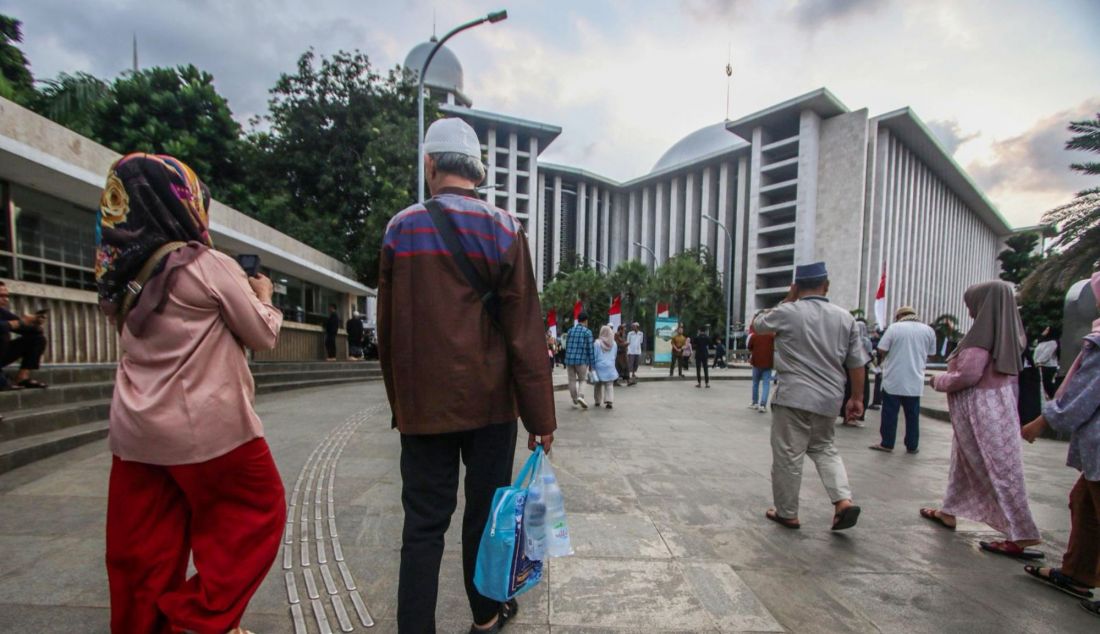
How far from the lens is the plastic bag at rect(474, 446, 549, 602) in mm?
1810

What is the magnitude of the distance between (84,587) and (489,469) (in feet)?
6.73

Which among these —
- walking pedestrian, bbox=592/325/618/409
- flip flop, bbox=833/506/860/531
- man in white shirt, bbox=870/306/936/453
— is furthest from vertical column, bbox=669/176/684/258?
flip flop, bbox=833/506/860/531

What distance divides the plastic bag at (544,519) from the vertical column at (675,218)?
76.7 metres

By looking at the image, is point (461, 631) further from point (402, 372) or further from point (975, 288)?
point (975, 288)

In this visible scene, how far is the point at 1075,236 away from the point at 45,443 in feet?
60.0

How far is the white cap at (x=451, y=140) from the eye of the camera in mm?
2010

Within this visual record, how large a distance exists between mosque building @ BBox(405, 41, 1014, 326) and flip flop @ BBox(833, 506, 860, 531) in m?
41.0

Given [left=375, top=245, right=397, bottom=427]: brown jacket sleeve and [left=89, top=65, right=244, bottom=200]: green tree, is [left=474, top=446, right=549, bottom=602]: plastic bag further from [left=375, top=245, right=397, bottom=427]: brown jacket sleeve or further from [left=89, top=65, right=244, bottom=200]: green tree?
[left=89, top=65, right=244, bottom=200]: green tree

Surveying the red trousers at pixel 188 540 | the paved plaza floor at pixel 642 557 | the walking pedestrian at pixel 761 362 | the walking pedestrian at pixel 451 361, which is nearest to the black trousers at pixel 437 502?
the walking pedestrian at pixel 451 361

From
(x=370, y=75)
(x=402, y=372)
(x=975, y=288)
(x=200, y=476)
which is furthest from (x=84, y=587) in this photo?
(x=370, y=75)

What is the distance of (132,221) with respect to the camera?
176cm

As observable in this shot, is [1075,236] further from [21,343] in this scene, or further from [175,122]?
[175,122]

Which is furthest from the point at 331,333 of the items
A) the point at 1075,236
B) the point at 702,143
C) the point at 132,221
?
the point at 702,143

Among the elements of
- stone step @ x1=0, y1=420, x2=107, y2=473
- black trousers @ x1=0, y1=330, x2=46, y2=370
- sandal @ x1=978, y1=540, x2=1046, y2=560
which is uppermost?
black trousers @ x1=0, y1=330, x2=46, y2=370
